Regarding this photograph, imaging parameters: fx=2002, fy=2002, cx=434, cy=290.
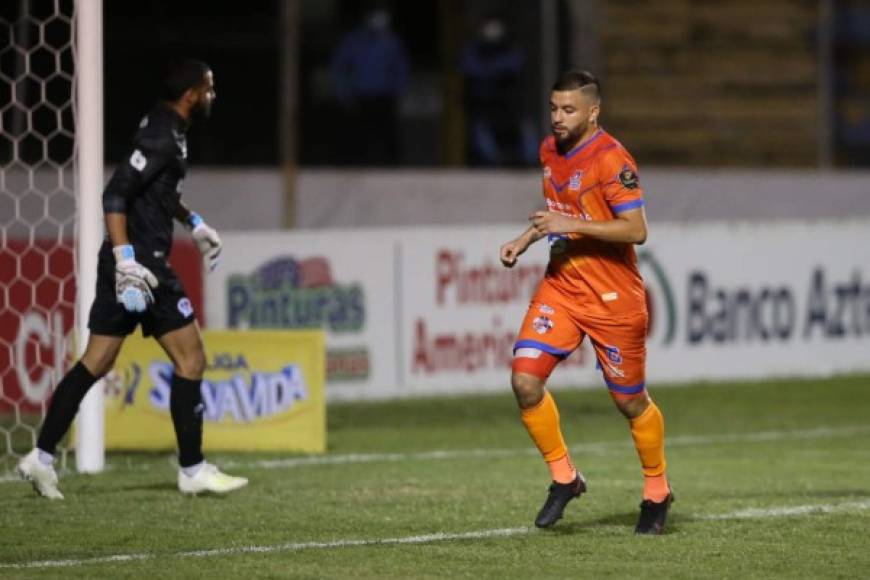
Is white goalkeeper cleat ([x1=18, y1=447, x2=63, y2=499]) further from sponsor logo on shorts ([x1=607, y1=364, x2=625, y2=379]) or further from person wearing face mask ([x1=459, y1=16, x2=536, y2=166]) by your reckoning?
A: person wearing face mask ([x1=459, y1=16, x2=536, y2=166])

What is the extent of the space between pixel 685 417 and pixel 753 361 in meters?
3.01

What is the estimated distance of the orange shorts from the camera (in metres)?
8.12

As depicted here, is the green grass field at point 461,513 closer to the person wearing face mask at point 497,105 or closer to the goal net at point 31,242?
the goal net at point 31,242

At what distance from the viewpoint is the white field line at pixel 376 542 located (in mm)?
7387

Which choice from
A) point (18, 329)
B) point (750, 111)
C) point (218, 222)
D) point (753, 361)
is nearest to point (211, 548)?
point (18, 329)

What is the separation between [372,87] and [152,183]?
9083mm

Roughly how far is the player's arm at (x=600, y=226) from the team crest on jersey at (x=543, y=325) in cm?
41

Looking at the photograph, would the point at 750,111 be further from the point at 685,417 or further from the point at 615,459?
the point at 615,459

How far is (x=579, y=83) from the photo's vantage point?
8031 mm

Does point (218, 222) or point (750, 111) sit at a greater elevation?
point (750, 111)

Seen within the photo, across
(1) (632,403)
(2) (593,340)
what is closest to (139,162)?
(2) (593,340)

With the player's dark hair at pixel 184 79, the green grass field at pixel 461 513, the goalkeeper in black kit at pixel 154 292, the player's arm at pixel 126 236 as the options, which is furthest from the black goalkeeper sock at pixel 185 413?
the player's dark hair at pixel 184 79

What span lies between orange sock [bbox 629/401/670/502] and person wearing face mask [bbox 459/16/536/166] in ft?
31.8

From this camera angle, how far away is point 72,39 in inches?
422
